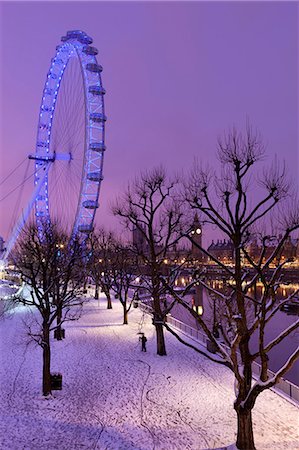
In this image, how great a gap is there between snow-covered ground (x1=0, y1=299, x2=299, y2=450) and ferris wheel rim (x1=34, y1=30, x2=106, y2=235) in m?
17.1

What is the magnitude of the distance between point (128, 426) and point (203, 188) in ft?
21.3

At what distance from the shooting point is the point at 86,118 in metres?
35.8

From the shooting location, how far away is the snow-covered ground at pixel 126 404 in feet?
34.9

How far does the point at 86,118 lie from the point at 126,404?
2724 cm

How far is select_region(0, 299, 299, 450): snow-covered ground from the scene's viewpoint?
34.9 ft

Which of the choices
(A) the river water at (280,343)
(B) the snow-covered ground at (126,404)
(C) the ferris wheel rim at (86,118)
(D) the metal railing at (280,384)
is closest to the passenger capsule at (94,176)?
(C) the ferris wheel rim at (86,118)

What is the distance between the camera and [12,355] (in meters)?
18.5

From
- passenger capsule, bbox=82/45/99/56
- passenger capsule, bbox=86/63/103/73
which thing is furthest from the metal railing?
passenger capsule, bbox=82/45/99/56

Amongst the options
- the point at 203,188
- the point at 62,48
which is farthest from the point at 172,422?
the point at 62,48

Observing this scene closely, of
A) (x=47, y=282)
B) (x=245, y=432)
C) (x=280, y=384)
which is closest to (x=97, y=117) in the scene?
(x=47, y=282)

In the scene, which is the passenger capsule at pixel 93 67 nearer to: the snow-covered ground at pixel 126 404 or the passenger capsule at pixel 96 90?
the passenger capsule at pixel 96 90

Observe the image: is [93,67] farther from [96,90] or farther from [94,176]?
[94,176]

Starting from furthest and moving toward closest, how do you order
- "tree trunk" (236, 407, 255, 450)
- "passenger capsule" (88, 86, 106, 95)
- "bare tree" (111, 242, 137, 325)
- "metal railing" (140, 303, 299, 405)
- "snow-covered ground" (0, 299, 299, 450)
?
"passenger capsule" (88, 86, 106, 95), "bare tree" (111, 242, 137, 325), "metal railing" (140, 303, 299, 405), "snow-covered ground" (0, 299, 299, 450), "tree trunk" (236, 407, 255, 450)

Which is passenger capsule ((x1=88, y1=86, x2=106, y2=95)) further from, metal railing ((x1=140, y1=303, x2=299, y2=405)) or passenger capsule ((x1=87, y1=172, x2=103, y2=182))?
metal railing ((x1=140, y1=303, x2=299, y2=405))
